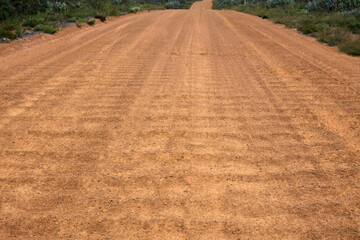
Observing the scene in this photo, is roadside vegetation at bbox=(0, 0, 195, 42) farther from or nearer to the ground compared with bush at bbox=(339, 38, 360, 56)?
farther from the ground

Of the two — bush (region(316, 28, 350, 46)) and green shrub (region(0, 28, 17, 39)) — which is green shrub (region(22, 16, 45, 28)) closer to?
green shrub (region(0, 28, 17, 39))

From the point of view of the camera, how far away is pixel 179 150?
381 centimetres

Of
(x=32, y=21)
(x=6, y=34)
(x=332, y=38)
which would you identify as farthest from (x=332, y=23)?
(x=6, y=34)

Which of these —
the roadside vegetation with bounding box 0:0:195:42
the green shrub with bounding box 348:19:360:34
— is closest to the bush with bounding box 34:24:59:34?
the roadside vegetation with bounding box 0:0:195:42

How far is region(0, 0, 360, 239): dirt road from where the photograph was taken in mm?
2717

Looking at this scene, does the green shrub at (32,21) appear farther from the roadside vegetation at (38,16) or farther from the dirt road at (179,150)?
the dirt road at (179,150)

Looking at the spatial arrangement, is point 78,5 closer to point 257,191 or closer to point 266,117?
point 266,117

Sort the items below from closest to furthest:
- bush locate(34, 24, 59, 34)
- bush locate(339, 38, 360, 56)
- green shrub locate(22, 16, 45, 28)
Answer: bush locate(339, 38, 360, 56) → bush locate(34, 24, 59, 34) → green shrub locate(22, 16, 45, 28)

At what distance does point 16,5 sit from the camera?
14.8m

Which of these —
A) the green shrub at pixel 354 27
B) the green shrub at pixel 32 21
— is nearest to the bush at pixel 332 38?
the green shrub at pixel 354 27

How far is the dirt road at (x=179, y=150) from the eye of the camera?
2.72 meters

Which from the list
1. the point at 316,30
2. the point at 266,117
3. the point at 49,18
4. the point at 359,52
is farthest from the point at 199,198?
the point at 49,18

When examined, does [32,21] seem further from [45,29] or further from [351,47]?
[351,47]

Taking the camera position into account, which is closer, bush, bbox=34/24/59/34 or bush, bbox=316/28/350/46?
bush, bbox=316/28/350/46
